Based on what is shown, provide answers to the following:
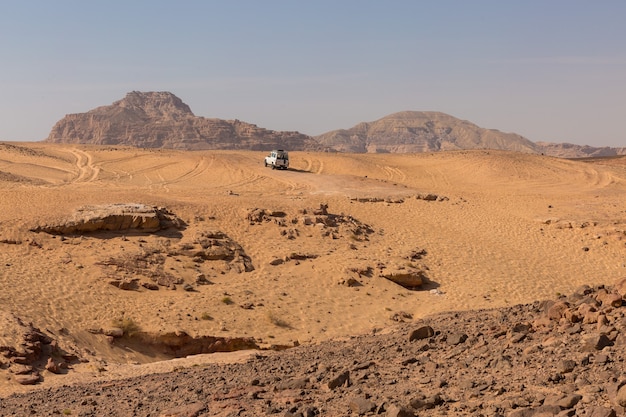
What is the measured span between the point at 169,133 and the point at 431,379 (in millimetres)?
123753

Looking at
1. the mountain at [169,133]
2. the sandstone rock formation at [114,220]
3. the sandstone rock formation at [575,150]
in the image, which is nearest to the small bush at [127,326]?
the sandstone rock formation at [114,220]

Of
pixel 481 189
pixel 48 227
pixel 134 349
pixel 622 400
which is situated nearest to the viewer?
pixel 622 400

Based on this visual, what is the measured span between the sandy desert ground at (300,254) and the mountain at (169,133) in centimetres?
8470

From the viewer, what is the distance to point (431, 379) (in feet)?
30.0

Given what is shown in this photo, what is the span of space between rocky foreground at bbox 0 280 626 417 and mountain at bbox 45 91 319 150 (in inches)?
4337

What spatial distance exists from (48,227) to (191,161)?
93.2 feet

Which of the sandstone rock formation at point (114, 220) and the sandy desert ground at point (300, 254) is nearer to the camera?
the sandy desert ground at point (300, 254)

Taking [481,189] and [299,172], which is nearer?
[481,189]

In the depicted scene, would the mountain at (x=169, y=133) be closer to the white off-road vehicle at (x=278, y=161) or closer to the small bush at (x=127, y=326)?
the white off-road vehicle at (x=278, y=161)

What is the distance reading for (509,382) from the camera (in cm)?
838

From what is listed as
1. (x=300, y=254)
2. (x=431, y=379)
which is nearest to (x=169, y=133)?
(x=300, y=254)

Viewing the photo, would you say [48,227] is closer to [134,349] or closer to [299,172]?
[134,349]

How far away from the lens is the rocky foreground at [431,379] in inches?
308

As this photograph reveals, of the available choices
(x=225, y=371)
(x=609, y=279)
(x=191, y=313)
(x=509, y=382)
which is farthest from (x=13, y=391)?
(x=609, y=279)
